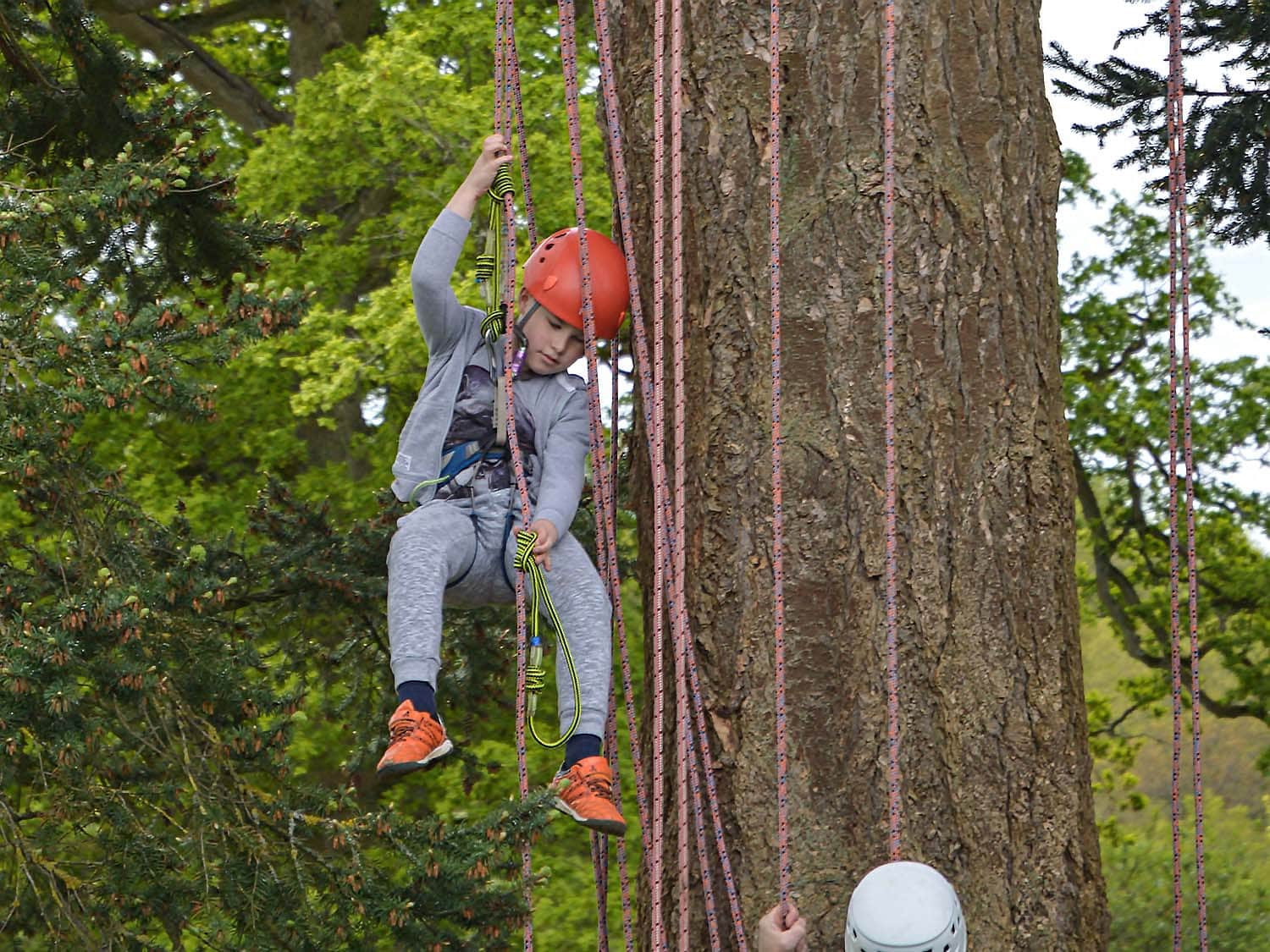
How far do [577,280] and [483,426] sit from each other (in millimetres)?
367

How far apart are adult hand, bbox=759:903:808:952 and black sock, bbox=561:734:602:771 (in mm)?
491

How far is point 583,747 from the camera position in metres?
3.33

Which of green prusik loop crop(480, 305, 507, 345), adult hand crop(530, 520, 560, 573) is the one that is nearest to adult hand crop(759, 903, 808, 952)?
adult hand crop(530, 520, 560, 573)

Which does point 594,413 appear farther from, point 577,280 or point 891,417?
point 891,417

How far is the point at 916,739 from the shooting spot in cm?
303

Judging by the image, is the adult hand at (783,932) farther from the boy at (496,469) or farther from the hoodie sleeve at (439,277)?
the hoodie sleeve at (439,277)

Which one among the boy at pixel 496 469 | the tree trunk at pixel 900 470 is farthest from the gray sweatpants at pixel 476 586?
the tree trunk at pixel 900 470

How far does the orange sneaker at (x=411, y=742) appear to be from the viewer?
311cm

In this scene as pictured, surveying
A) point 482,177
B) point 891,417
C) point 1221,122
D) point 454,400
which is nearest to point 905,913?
point 891,417

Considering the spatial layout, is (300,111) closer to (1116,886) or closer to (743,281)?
(743,281)

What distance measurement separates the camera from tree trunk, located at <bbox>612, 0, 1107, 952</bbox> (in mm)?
3051

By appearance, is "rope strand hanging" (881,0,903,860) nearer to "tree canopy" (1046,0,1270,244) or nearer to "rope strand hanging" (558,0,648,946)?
"rope strand hanging" (558,0,648,946)

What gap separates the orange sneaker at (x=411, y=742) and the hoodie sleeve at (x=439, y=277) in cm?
77

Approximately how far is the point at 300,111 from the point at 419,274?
5.97 m
